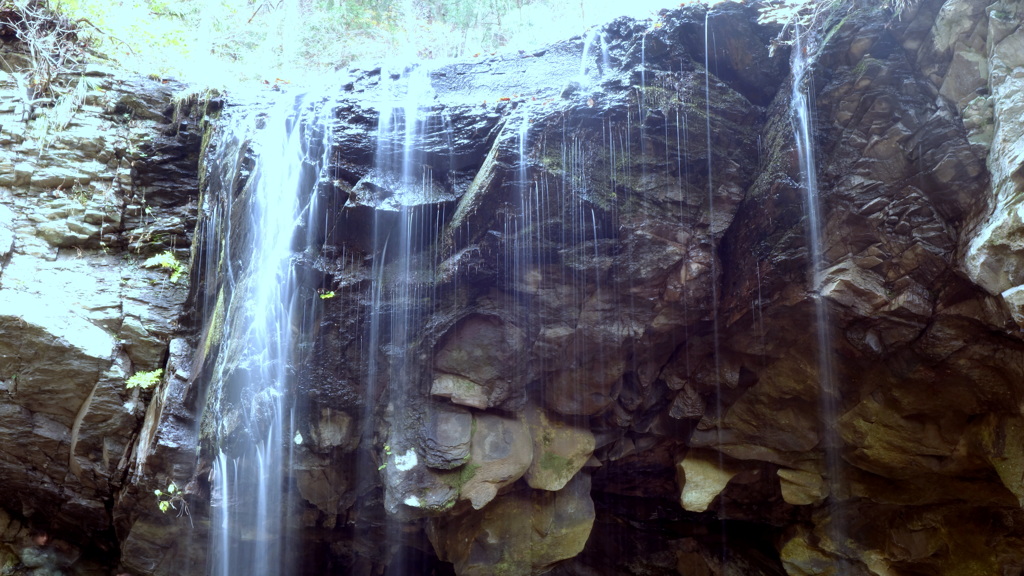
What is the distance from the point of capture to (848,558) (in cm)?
778

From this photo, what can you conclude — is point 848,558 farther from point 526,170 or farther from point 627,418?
point 526,170

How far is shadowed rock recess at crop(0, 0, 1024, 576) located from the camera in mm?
5648

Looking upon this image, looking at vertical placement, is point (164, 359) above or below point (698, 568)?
above

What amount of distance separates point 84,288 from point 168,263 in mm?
974

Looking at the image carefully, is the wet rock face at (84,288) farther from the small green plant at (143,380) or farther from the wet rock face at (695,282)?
the wet rock face at (695,282)

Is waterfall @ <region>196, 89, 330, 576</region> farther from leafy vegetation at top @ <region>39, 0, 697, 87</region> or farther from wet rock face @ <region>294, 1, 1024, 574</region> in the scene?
leafy vegetation at top @ <region>39, 0, 697, 87</region>

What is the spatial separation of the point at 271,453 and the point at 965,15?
7924mm

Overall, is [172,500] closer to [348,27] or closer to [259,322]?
[259,322]

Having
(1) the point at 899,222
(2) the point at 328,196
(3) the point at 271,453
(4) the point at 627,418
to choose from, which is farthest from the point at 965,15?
(3) the point at 271,453

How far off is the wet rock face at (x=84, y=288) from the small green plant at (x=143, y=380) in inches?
3.2

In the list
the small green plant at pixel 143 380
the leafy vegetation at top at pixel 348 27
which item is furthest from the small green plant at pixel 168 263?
the leafy vegetation at top at pixel 348 27

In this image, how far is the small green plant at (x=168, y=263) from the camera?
7.81 m

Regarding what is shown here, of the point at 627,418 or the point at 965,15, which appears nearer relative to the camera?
the point at 965,15

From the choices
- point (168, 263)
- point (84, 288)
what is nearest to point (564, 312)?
point (168, 263)
